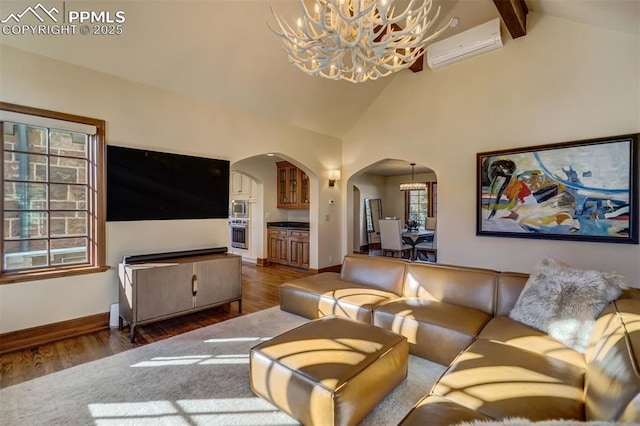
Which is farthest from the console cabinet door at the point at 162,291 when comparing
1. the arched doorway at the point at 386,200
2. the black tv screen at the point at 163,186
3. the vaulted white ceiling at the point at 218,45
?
the arched doorway at the point at 386,200

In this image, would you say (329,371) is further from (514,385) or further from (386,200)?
(386,200)

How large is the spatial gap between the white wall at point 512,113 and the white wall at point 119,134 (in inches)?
97.1

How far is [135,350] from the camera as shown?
109 inches

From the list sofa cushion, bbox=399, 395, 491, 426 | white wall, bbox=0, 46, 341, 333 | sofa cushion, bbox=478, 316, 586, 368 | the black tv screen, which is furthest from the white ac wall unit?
sofa cushion, bbox=399, 395, 491, 426

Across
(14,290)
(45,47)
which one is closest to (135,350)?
(14,290)

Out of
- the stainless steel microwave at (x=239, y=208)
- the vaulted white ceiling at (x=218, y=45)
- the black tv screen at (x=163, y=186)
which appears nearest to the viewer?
the vaulted white ceiling at (x=218, y=45)

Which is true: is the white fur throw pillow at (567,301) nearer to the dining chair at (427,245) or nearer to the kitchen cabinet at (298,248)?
the dining chair at (427,245)

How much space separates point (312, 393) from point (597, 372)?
1.39 metres

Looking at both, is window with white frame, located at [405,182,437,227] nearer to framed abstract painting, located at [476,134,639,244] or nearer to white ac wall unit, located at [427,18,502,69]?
framed abstract painting, located at [476,134,639,244]

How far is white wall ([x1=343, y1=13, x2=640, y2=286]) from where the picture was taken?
353 centimetres

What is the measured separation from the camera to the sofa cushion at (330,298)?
2982 millimetres

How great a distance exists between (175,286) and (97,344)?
0.85 metres

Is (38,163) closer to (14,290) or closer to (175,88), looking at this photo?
(14,290)

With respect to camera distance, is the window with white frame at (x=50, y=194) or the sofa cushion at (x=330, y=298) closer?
the window with white frame at (x=50, y=194)
